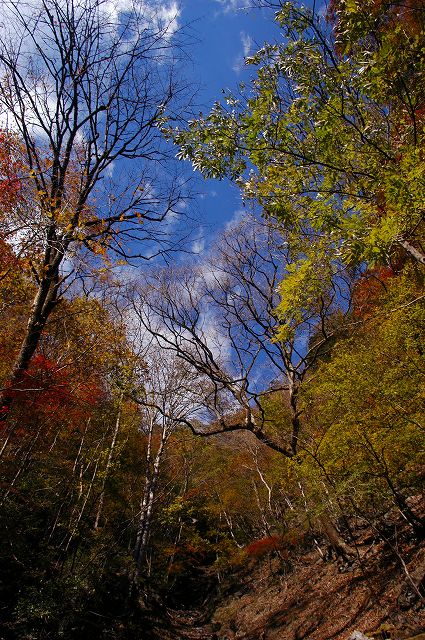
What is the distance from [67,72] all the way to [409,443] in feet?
33.3

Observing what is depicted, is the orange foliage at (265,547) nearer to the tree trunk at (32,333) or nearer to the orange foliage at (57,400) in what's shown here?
the orange foliage at (57,400)

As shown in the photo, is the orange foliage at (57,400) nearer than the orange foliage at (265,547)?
Yes

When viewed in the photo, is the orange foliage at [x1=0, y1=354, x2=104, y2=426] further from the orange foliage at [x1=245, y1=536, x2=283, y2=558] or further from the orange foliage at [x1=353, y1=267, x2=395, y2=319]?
the orange foliage at [x1=245, y1=536, x2=283, y2=558]

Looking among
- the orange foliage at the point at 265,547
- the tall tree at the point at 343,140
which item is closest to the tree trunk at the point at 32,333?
the tall tree at the point at 343,140

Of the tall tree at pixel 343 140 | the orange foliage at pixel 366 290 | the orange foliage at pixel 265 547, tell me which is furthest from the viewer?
the orange foliage at pixel 265 547

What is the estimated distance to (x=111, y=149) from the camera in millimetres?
6734

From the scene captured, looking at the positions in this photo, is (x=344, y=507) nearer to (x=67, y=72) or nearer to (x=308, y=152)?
(x=308, y=152)

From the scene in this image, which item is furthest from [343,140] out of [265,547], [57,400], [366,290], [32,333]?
[265,547]

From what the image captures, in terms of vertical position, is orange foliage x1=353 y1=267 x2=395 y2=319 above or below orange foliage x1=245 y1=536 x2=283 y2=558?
above

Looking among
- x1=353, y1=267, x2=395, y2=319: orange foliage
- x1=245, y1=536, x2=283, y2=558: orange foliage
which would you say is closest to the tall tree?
x1=353, y1=267, x2=395, y2=319: orange foliage

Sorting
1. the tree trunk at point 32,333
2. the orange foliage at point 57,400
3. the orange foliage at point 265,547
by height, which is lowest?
the orange foliage at point 265,547

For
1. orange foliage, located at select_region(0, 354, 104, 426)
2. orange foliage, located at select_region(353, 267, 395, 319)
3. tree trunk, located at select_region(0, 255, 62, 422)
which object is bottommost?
tree trunk, located at select_region(0, 255, 62, 422)

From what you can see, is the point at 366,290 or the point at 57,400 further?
the point at 366,290

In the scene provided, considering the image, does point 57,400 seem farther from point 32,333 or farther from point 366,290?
point 366,290
